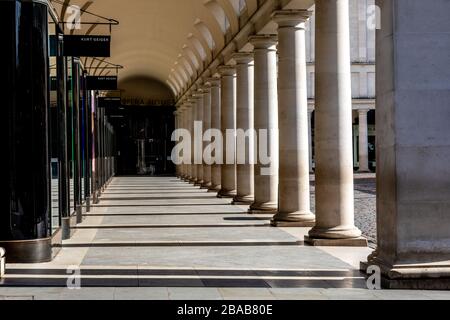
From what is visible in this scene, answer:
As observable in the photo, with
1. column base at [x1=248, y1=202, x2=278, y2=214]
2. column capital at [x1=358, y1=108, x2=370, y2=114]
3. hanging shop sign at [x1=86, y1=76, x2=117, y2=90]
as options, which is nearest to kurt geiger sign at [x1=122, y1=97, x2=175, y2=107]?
column capital at [x1=358, y1=108, x2=370, y2=114]

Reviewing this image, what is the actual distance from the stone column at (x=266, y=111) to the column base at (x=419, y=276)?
12.9 meters

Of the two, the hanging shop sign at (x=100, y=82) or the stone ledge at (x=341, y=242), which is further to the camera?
the hanging shop sign at (x=100, y=82)

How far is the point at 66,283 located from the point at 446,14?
6.29m

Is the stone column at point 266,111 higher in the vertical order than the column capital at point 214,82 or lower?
lower

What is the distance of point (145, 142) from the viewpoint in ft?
247

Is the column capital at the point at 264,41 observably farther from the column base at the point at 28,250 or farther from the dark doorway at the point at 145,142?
the dark doorway at the point at 145,142

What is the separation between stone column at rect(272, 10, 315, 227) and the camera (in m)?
19.8

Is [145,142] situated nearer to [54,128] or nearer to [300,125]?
[300,125]

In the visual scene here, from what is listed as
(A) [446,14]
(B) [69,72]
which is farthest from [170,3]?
(A) [446,14]

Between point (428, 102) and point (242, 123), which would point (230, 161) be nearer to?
point (242, 123)

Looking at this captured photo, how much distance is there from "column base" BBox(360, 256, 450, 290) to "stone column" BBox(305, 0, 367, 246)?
206 inches

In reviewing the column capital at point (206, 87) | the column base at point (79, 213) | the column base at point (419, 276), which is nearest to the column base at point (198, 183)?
the column capital at point (206, 87)

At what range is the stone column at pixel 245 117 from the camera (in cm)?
2730
